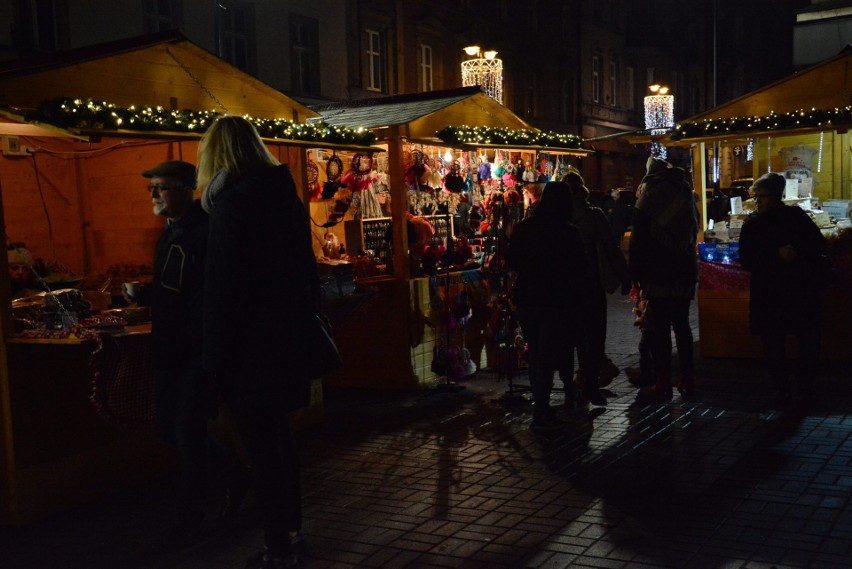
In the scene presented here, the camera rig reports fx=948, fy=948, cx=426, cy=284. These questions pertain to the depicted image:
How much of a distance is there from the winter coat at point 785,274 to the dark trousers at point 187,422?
15.8 feet

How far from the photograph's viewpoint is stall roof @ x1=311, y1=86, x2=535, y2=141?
30.0 feet

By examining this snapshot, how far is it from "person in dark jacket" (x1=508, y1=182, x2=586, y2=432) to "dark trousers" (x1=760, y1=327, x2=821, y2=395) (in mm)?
1819

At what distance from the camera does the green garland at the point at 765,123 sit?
9.87 metres

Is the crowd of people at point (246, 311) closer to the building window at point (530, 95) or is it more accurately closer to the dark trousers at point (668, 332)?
the dark trousers at point (668, 332)

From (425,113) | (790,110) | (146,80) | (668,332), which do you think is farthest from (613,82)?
(146,80)

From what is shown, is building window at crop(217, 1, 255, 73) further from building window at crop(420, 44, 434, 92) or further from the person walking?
the person walking

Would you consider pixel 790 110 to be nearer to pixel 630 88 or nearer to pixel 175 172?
pixel 175 172

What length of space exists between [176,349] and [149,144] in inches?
175

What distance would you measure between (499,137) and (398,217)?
4.75 feet

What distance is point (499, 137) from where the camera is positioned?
981cm

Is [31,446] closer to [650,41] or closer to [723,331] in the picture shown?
[723,331]

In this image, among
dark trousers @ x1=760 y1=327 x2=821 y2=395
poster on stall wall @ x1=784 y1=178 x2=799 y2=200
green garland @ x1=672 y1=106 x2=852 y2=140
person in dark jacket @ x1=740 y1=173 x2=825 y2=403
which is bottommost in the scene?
dark trousers @ x1=760 y1=327 x2=821 y2=395

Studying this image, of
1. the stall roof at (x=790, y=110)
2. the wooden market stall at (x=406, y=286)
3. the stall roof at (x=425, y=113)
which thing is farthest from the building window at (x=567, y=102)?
the wooden market stall at (x=406, y=286)

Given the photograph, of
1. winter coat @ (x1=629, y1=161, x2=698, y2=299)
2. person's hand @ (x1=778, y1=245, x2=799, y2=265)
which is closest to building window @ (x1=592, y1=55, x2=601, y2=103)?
winter coat @ (x1=629, y1=161, x2=698, y2=299)
